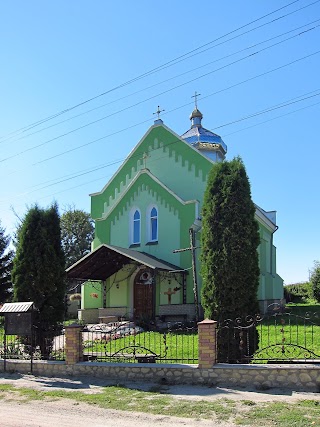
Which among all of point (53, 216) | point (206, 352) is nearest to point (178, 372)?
point (206, 352)

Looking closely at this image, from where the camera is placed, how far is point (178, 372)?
28.7 ft

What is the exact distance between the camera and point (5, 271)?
96.4ft

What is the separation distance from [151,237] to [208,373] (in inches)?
523

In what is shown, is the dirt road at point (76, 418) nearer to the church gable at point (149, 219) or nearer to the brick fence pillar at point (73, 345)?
Answer: the brick fence pillar at point (73, 345)

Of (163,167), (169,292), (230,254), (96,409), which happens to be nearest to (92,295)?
(169,292)

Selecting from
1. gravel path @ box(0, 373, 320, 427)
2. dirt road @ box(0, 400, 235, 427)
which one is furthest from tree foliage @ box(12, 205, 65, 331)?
dirt road @ box(0, 400, 235, 427)

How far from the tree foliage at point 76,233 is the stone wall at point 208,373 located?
37.1 metres

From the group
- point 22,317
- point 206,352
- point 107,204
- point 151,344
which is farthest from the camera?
point 107,204

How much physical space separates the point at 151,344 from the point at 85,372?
139 inches

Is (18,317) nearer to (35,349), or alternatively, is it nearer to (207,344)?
(35,349)

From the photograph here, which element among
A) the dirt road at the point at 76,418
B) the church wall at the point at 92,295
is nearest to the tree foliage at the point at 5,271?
the church wall at the point at 92,295

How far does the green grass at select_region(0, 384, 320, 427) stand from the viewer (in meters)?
6.20

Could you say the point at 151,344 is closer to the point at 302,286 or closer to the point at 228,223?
the point at 228,223

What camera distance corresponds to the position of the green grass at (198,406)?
20.3 ft
